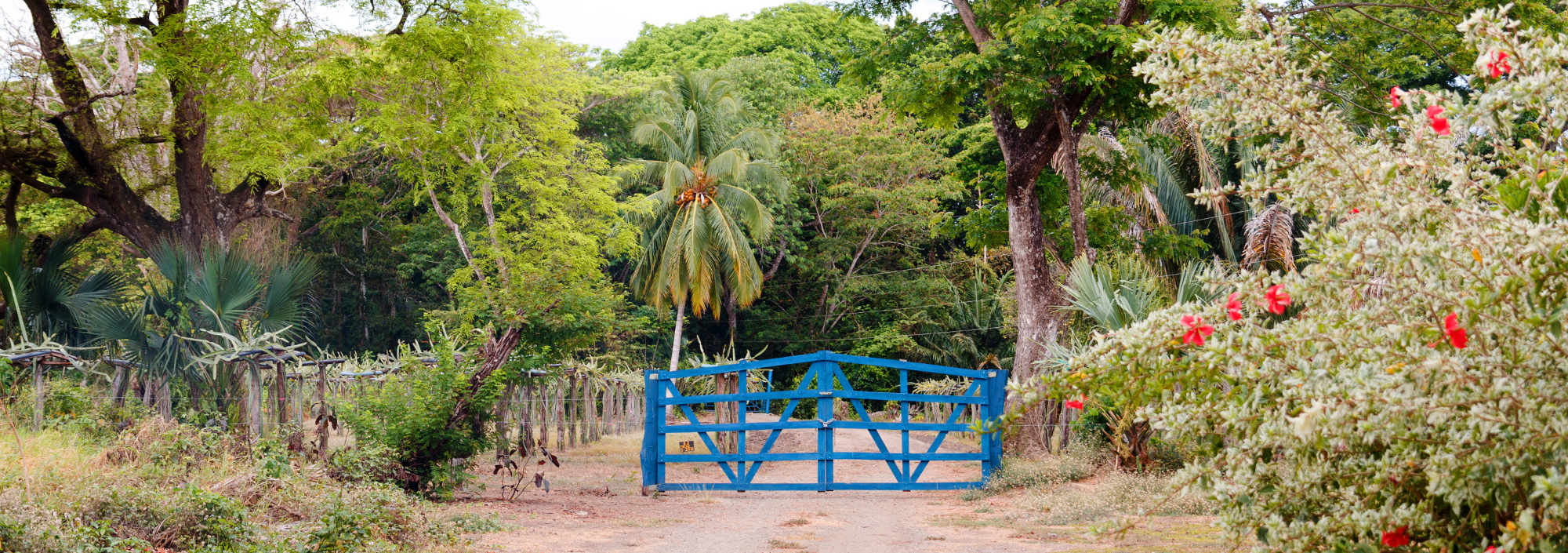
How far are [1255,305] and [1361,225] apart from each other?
55cm

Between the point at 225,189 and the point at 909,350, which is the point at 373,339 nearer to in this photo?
the point at 225,189

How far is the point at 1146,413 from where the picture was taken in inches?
136

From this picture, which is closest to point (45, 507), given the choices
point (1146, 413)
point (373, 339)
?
point (1146, 413)

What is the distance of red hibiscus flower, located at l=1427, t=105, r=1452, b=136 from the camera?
115 inches

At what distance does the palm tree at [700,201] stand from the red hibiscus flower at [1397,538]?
24.3 metres

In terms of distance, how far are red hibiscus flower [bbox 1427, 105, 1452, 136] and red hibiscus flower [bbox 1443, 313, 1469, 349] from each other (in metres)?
0.78

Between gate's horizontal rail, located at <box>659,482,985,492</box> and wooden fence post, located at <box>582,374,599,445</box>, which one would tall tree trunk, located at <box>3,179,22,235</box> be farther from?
gate's horizontal rail, located at <box>659,482,985,492</box>

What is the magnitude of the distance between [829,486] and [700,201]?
1793 cm

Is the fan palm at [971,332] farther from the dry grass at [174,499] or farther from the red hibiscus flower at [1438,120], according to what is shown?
the red hibiscus flower at [1438,120]

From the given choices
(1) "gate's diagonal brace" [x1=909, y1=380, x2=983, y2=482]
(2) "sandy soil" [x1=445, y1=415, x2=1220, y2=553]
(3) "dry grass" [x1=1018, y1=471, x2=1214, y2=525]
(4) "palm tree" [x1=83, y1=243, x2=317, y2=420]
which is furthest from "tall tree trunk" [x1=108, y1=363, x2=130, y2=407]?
(3) "dry grass" [x1=1018, y1=471, x2=1214, y2=525]

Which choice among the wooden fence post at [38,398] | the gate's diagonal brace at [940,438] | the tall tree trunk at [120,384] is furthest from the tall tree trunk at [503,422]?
the gate's diagonal brace at [940,438]

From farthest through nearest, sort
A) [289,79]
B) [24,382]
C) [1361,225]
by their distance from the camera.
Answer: [289,79] < [24,382] < [1361,225]

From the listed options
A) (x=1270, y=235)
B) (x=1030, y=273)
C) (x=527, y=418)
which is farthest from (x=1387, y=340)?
(x=1270, y=235)

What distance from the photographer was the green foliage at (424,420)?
8602 millimetres
